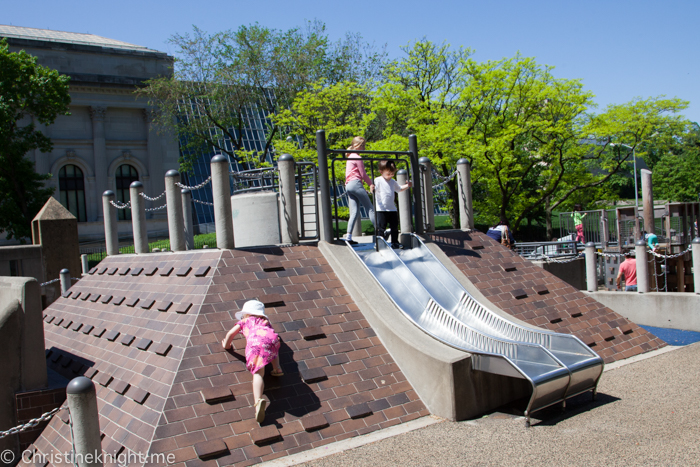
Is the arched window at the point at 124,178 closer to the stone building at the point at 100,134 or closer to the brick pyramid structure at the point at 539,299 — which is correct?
the stone building at the point at 100,134

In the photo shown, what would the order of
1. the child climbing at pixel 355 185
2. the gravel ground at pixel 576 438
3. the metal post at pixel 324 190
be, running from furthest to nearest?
the child climbing at pixel 355 185, the metal post at pixel 324 190, the gravel ground at pixel 576 438

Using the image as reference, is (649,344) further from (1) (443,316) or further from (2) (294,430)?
(2) (294,430)

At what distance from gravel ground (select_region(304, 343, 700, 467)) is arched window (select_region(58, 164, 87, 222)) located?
39.1 metres

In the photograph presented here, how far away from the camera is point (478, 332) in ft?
24.2

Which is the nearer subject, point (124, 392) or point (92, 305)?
point (124, 392)

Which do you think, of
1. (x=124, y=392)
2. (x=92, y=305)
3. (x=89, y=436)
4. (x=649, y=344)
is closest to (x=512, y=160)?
(x=649, y=344)

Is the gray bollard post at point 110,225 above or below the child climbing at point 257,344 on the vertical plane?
above

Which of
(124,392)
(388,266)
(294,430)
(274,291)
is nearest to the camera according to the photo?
(294,430)

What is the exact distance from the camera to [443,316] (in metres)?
7.99

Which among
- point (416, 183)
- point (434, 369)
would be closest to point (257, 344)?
point (434, 369)

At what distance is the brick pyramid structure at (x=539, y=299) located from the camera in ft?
30.0

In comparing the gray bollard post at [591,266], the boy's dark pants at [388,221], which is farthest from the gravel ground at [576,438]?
the gray bollard post at [591,266]

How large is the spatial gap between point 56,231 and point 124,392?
1129 cm

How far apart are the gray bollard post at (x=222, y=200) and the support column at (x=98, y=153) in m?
35.1
